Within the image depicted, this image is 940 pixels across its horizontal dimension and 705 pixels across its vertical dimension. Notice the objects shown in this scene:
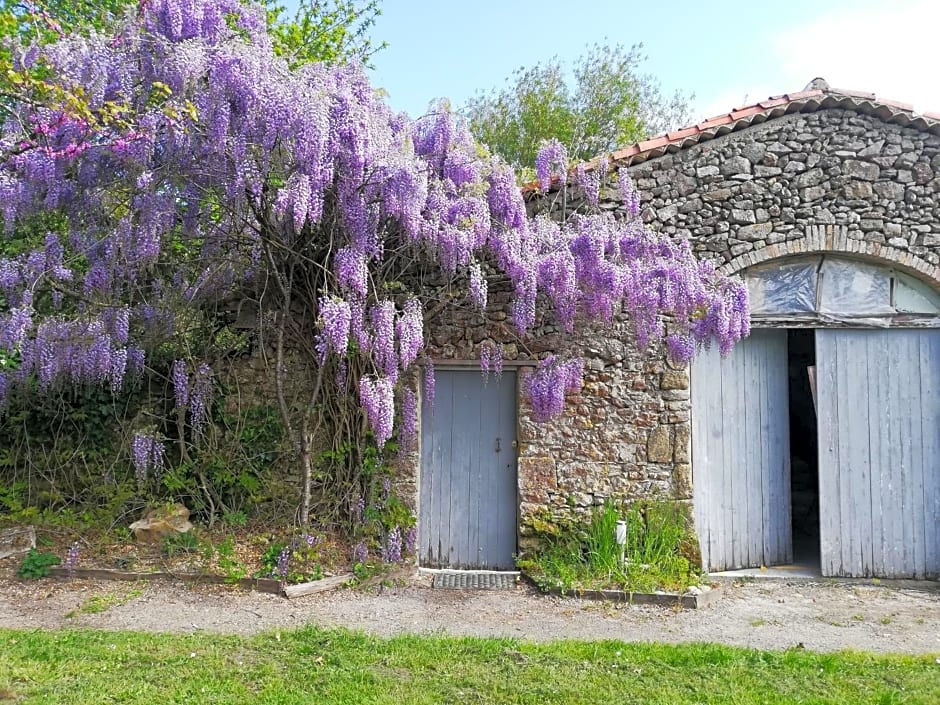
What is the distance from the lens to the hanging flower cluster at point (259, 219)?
4.84m

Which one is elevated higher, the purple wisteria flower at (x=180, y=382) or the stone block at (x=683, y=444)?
the purple wisteria flower at (x=180, y=382)

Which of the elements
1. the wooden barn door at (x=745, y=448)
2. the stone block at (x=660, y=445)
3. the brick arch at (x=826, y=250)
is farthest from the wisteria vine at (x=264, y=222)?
the stone block at (x=660, y=445)

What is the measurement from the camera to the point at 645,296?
5.64 m

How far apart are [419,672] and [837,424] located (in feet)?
14.2

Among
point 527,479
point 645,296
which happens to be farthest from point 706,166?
point 527,479

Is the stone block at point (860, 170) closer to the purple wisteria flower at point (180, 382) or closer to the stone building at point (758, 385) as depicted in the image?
the stone building at point (758, 385)

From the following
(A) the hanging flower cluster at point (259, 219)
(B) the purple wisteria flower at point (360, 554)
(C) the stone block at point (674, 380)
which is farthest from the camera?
(C) the stone block at point (674, 380)

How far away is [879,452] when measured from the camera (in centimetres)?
604

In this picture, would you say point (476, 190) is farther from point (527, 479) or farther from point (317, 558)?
point (317, 558)

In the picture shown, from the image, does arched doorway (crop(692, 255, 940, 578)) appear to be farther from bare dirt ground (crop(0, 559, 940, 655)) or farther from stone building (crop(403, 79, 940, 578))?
bare dirt ground (crop(0, 559, 940, 655))

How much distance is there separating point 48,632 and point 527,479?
354 cm

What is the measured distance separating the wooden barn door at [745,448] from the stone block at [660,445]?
0.28 metres

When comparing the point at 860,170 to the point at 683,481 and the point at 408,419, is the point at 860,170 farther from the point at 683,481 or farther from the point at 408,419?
the point at 408,419

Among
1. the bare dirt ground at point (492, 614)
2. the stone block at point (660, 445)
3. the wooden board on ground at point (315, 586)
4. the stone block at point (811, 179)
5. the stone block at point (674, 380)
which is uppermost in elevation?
the stone block at point (811, 179)
